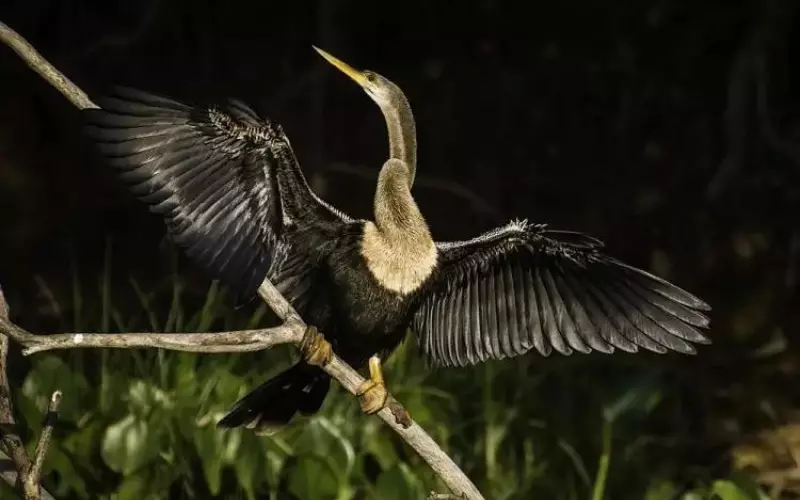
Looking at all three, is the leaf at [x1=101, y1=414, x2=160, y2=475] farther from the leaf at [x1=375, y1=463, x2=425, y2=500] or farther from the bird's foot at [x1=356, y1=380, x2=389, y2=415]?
the bird's foot at [x1=356, y1=380, x2=389, y2=415]

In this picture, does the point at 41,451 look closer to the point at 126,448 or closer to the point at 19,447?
the point at 19,447

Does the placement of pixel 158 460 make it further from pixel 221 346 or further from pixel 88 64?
pixel 88 64

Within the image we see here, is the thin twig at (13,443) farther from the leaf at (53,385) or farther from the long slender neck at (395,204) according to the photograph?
the leaf at (53,385)

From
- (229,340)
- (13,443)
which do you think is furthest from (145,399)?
(229,340)

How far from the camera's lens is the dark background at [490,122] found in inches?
187

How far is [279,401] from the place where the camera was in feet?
8.90

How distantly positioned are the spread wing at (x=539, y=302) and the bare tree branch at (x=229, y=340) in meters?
0.26

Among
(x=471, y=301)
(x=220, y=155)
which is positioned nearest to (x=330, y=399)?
(x=471, y=301)

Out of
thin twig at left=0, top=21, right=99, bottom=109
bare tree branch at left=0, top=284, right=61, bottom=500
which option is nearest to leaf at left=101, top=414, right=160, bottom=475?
bare tree branch at left=0, top=284, right=61, bottom=500

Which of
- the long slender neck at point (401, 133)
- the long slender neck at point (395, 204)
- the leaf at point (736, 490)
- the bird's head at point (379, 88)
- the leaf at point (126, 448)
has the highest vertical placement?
the bird's head at point (379, 88)

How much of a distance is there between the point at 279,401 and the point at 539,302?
510mm

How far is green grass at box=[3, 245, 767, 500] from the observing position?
10.7 feet

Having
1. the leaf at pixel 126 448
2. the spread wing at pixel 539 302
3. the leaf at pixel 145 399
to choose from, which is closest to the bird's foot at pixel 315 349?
the spread wing at pixel 539 302

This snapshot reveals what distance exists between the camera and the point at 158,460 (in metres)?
3.33
